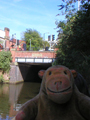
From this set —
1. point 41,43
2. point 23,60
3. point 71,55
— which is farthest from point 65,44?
point 41,43

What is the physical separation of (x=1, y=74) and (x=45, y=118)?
26.7m

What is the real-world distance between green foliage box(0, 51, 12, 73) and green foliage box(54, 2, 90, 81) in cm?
1216

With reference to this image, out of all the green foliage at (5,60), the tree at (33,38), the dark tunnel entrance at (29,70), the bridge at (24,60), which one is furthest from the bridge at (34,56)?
the tree at (33,38)

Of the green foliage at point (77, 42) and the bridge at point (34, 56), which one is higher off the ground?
the green foliage at point (77, 42)

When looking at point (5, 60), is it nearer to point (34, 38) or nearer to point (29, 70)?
point (29, 70)

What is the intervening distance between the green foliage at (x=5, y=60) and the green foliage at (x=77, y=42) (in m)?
12.2

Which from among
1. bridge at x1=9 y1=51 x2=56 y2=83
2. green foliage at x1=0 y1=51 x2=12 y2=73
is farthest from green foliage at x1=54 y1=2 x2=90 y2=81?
green foliage at x1=0 y1=51 x2=12 y2=73

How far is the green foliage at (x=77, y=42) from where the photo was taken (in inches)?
561

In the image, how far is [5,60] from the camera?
27.9 m

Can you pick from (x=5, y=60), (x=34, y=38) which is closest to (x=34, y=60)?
(x=5, y=60)

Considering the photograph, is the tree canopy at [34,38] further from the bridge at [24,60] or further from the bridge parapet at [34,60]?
the bridge parapet at [34,60]

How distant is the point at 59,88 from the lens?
2.37m

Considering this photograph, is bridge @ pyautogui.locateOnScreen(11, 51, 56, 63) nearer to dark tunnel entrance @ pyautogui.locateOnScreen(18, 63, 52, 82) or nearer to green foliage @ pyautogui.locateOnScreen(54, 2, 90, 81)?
dark tunnel entrance @ pyautogui.locateOnScreen(18, 63, 52, 82)

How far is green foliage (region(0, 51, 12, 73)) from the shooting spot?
27459 mm
